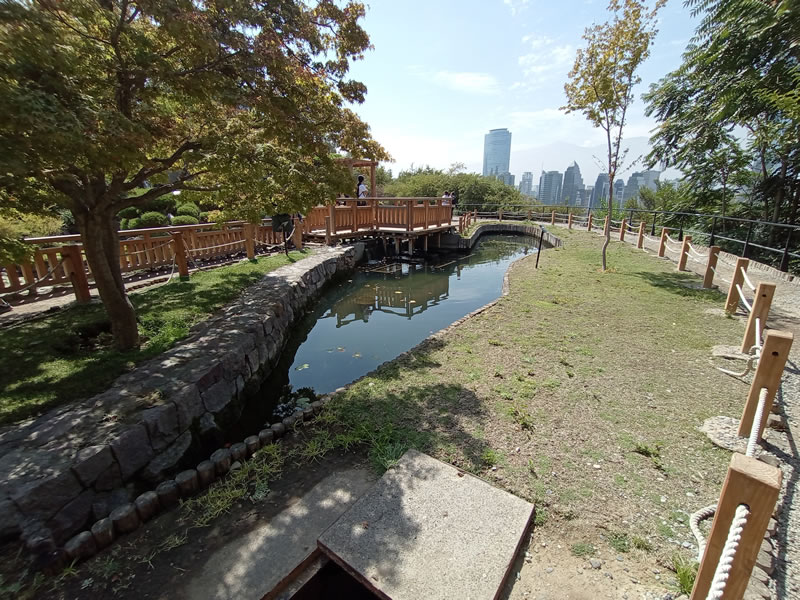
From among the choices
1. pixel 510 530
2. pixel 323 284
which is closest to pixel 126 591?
pixel 510 530

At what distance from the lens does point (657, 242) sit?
12875mm

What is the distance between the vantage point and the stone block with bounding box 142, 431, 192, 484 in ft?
9.33

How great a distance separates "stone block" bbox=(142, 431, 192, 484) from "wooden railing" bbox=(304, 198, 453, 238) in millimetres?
9512

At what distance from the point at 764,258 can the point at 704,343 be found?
27.4 feet

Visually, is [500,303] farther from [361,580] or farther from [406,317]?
[361,580]

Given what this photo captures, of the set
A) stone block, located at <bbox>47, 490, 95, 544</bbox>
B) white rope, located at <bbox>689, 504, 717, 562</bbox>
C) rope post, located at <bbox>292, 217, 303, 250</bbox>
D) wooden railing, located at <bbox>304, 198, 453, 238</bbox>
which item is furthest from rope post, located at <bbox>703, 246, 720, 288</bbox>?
rope post, located at <bbox>292, 217, 303, 250</bbox>

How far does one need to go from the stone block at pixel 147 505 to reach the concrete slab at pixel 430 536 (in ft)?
4.31

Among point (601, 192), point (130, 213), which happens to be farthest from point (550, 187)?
point (130, 213)

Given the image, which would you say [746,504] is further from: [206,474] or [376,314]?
[376,314]

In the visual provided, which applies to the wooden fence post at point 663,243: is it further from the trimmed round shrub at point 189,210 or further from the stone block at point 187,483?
the trimmed round shrub at point 189,210

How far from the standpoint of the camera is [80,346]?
4.17m

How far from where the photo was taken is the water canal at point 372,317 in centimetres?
531

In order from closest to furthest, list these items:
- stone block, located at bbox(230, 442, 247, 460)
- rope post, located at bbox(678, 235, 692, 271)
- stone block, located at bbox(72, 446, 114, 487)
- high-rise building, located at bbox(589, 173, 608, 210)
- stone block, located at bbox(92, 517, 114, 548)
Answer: stone block, located at bbox(92, 517, 114, 548), stone block, located at bbox(72, 446, 114, 487), stone block, located at bbox(230, 442, 247, 460), rope post, located at bbox(678, 235, 692, 271), high-rise building, located at bbox(589, 173, 608, 210)

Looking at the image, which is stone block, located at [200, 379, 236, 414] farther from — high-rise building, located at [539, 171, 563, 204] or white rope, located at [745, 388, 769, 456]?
high-rise building, located at [539, 171, 563, 204]
